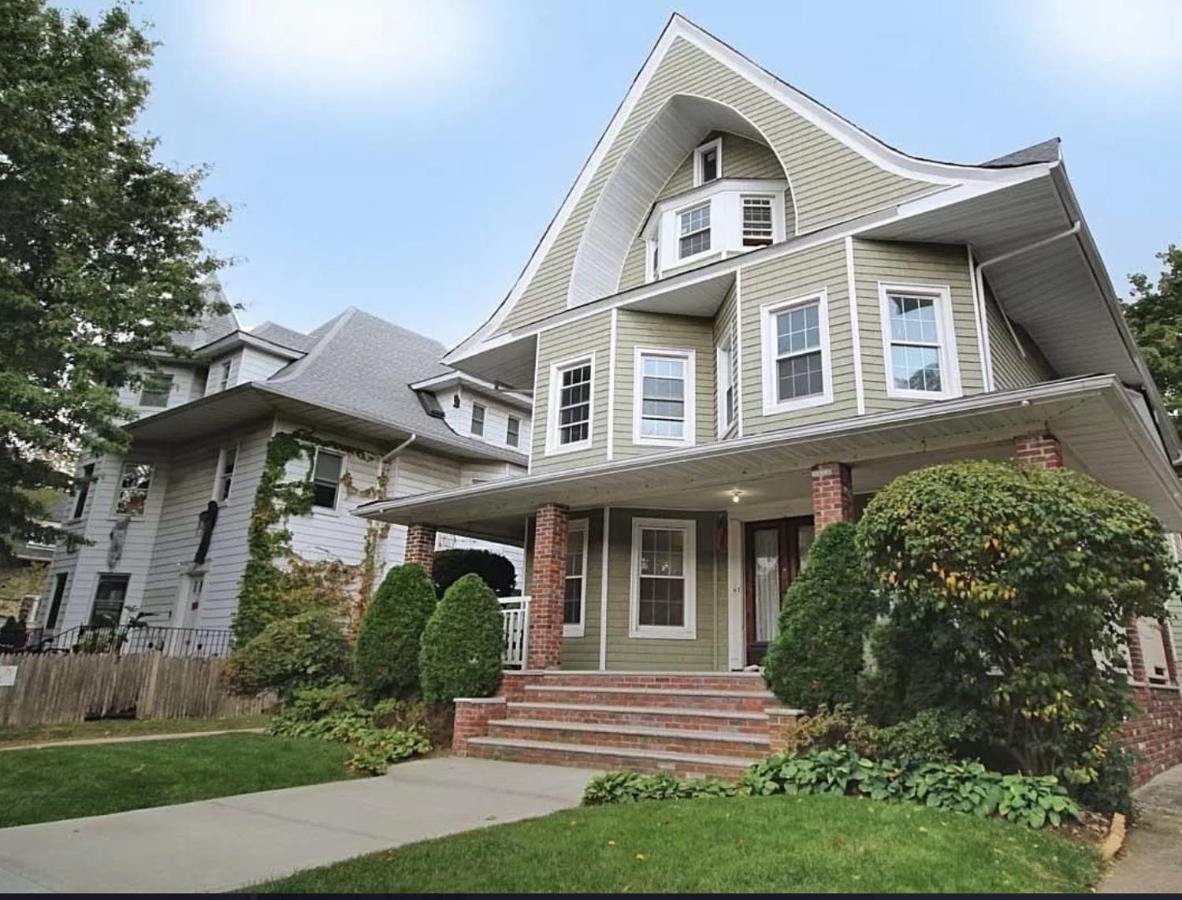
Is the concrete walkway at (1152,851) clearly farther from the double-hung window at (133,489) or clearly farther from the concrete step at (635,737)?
the double-hung window at (133,489)

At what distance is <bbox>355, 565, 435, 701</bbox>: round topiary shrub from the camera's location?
9.82 m

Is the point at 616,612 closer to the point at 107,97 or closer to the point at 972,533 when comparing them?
the point at 972,533

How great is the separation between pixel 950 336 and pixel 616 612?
18.6 feet

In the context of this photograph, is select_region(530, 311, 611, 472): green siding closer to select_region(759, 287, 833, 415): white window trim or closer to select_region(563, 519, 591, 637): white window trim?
select_region(563, 519, 591, 637): white window trim

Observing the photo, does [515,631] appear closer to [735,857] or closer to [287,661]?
[287,661]

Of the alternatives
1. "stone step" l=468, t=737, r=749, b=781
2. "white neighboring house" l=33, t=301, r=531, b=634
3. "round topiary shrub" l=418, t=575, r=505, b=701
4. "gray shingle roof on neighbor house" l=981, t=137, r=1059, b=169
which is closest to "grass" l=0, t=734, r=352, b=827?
"round topiary shrub" l=418, t=575, r=505, b=701

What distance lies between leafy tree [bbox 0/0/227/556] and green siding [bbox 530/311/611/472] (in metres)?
7.48

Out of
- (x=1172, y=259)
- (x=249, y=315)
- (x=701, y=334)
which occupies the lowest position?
(x=701, y=334)

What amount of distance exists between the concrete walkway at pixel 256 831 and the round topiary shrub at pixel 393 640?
9.63 feet

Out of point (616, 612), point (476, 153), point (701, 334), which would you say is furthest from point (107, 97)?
point (616, 612)

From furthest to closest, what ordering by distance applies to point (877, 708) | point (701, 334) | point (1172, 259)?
point (1172, 259), point (701, 334), point (877, 708)

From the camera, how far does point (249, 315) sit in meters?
19.0

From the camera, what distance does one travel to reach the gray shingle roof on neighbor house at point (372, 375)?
16.9 metres

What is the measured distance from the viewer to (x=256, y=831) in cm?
479
